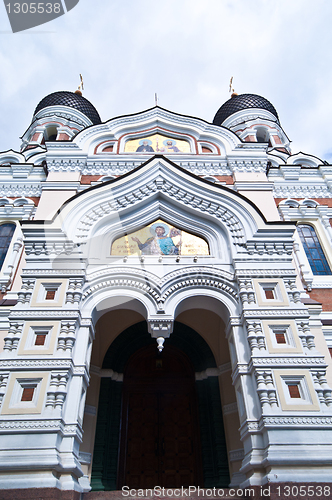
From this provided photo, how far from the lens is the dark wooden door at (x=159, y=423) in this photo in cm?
688

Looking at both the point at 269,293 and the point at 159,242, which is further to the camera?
the point at 159,242

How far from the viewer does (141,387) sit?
7.89 metres

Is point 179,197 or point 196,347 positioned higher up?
point 179,197

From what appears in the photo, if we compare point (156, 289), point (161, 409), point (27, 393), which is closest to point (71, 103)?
point (156, 289)

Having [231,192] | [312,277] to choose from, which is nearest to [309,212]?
[312,277]

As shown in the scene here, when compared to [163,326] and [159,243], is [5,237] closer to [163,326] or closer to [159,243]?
[159,243]

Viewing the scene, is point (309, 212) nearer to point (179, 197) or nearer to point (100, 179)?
point (179, 197)

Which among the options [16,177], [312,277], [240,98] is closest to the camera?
[312,277]

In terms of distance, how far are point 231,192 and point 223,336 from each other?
296cm

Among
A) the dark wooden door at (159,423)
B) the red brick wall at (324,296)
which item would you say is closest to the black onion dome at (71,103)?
the dark wooden door at (159,423)

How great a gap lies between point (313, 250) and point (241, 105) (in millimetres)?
10448

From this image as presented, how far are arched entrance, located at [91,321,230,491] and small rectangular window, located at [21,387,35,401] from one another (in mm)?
2346

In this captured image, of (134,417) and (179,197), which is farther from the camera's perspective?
(179,197)

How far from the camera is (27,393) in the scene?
17.0ft
